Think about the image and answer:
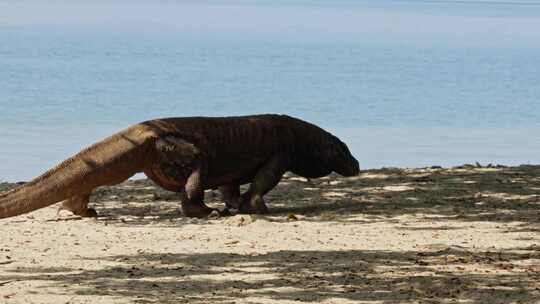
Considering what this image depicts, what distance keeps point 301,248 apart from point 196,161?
2275 millimetres

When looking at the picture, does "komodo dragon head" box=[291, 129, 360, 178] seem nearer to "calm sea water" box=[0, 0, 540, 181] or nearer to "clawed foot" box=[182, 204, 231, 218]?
"clawed foot" box=[182, 204, 231, 218]

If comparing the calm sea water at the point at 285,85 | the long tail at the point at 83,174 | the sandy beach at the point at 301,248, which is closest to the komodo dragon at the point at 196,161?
the long tail at the point at 83,174

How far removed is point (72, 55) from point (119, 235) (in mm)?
29457

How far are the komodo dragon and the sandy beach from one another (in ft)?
0.81

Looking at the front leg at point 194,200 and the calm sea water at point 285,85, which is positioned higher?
the calm sea water at point 285,85

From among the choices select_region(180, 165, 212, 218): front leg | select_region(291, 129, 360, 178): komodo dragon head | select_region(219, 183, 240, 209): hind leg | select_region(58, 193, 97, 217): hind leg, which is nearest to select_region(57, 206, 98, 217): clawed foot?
select_region(58, 193, 97, 217): hind leg

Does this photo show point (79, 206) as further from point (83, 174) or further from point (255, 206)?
point (255, 206)

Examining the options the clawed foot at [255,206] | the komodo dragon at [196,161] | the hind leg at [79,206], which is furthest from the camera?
the clawed foot at [255,206]

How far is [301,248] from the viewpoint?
10430 millimetres

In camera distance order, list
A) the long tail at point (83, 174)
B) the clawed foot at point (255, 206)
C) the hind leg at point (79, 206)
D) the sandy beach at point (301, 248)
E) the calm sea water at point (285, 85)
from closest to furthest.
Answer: the sandy beach at point (301, 248), the long tail at point (83, 174), the hind leg at point (79, 206), the clawed foot at point (255, 206), the calm sea water at point (285, 85)

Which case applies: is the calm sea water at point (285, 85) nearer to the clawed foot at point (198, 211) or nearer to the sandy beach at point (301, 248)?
the sandy beach at point (301, 248)

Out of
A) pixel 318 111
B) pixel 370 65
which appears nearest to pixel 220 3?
pixel 370 65

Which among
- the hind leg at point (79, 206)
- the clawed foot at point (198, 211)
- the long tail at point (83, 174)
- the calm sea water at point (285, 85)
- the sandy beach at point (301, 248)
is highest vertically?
the calm sea water at point (285, 85)

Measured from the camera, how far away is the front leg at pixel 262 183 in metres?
12.6
